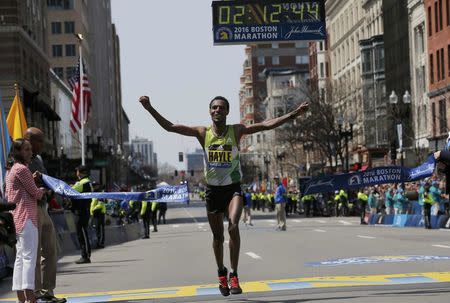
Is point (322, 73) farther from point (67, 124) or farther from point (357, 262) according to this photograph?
point (357, 262)

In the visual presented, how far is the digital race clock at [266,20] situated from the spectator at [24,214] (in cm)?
2059

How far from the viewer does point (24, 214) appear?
1148cm

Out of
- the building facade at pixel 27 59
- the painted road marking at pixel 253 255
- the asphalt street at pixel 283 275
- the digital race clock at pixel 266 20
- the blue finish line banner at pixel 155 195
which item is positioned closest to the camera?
the asphalt street at pixel 283 275

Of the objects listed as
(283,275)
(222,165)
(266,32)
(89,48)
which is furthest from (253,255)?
(89,48)

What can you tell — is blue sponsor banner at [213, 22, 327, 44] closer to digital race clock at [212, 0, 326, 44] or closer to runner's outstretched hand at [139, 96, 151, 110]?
digital race clock at [212, 0, 326, 44]

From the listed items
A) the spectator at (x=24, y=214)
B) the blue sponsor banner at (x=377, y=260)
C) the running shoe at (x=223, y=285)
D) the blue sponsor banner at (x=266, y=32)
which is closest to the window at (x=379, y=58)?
the blue sponsor banner at (x=266, y=32)

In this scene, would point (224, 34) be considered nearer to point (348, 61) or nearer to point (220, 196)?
point (220, 196)

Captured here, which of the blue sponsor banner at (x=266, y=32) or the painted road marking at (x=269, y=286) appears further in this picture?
the blue sponsor banner at (x=266, y=32)

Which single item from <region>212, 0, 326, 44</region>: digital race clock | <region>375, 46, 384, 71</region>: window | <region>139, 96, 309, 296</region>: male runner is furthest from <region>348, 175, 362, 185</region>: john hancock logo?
<region>375, 46, 384, 71</region>: window

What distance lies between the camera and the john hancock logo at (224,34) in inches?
1254

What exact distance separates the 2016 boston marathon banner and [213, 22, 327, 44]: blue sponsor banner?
14767mm

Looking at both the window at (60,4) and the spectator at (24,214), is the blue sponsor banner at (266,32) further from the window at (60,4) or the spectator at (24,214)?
the window at (60,4)

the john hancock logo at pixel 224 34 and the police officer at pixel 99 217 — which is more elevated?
the john hancock logo at pixel 224 34

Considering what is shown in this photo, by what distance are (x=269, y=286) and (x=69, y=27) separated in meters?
109
